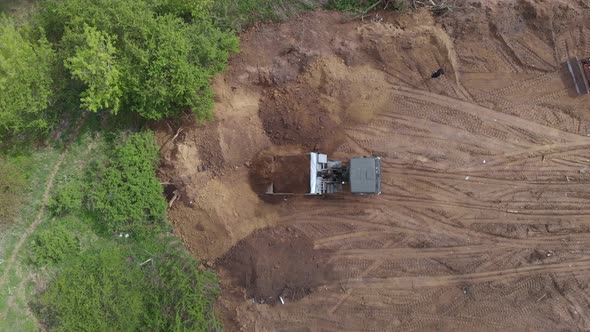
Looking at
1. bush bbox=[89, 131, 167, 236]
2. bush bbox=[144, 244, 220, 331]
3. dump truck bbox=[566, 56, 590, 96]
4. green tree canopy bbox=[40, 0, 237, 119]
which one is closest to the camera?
green tree canopy bbox=[40, 0, 237, 119]

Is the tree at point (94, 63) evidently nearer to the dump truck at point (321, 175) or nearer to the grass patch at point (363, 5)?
the dump truck at point (321, 175)

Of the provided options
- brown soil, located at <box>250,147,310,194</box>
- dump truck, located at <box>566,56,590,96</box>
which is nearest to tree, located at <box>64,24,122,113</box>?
brown soil, located at <box>250,147,310,194</box>

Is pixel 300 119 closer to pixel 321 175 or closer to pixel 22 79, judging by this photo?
pixel 321 175

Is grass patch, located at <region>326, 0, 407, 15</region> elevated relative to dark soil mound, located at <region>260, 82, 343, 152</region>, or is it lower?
elevated

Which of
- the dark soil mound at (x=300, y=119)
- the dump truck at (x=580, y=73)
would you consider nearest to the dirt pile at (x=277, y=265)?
the dark soil mound at (x=300, y=119)

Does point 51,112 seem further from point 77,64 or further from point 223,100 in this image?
point 223,100

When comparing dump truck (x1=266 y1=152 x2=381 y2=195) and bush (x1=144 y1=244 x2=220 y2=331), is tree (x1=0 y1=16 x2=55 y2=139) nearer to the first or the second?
bush (x1=144 y1=244 x2=220 y2=331)
